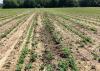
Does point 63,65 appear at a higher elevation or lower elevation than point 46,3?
higher

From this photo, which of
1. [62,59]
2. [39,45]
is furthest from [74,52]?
[39,45]

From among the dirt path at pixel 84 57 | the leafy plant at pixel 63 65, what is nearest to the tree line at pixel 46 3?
the dirt path at pixel 84 57

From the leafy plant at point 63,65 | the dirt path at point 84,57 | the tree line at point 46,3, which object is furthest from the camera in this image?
the tree line at point 46,3

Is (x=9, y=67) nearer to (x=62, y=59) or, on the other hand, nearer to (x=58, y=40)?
(x=62, y=59)

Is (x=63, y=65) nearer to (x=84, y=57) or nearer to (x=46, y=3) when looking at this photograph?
(x=84, y=57)

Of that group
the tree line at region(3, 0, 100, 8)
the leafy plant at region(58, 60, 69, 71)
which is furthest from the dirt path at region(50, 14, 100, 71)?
the tree line at region(3, 0, 100, 8)

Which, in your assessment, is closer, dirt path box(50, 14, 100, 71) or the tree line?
dirt path box(50, 14, 100, 71)

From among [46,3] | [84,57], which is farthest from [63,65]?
[46,3]

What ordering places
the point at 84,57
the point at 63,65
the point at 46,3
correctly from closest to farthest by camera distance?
the point at 63,65, the point at 84,57, the point at 46,3

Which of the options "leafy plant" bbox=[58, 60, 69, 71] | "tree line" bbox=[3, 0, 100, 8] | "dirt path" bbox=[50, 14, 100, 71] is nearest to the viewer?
"leafy plant" bbox=[58, 60, 69, 71]

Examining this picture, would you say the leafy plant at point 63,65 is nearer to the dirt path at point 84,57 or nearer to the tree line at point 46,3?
the dirt path at point 84,57

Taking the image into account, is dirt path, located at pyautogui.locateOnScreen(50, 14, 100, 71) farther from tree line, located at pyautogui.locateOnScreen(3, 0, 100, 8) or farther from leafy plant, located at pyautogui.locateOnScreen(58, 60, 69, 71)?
tree line, located at pyautogui.locateOnScreen(3, 0, 100, 8)

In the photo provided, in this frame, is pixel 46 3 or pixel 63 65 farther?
pixel 46 3

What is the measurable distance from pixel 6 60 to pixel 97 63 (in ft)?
11.9
